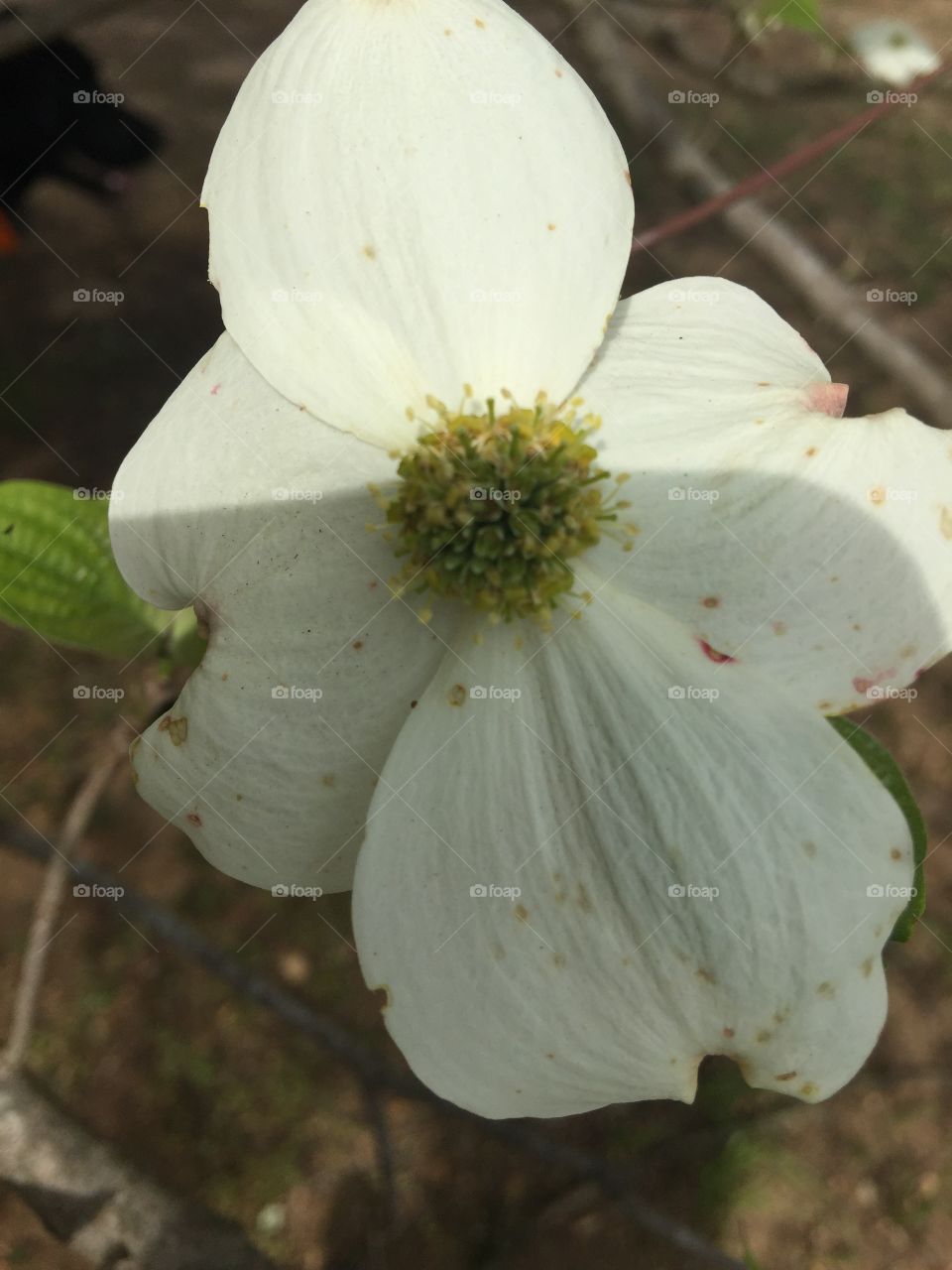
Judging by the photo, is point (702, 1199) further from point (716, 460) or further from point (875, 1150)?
point (716, 460)

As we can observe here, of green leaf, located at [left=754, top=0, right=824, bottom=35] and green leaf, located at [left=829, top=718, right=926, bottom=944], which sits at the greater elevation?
green leaf, located at [left=754, top=0, right=824, bottom=35]

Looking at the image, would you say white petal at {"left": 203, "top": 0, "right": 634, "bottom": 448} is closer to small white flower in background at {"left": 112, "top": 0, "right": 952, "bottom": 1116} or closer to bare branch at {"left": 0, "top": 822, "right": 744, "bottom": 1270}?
small white flower in background at {"left": 112, "top": 0, "right": 952, "bottom": 1116}

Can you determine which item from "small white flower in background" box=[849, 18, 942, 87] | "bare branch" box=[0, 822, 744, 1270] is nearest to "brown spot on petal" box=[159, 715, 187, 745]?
"bare branch" box=[0, 822, 744, 1270]

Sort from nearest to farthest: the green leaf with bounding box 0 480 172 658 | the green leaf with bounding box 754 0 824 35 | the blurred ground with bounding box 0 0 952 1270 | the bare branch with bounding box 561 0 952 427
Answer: the green leaf with bounding box 0 480 172 658 → the green leaf with bounding box 754 0 824 35 → the bare branch with bounding box 561 0 952 427 → the blurred ground with bounding box 0 0 952 1270

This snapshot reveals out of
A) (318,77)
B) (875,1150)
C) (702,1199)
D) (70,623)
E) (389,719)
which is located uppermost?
(318,77)

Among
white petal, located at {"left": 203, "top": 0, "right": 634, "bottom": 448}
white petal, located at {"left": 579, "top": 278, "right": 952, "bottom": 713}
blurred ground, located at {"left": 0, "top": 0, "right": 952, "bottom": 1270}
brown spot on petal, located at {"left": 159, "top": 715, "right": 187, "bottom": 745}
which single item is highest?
white petal, located at {"left": 203, "top": 0, "right": 634, "bottom": 448}

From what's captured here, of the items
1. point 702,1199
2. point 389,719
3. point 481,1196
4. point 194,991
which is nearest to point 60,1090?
point 194,991

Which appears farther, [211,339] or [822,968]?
[211,339]
